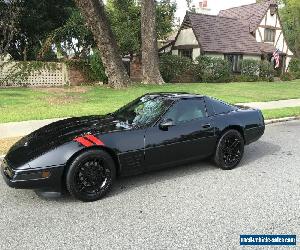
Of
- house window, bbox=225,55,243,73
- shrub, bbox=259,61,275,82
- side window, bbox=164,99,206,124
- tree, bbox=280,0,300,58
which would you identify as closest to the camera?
side window, bbox=164,99,206,124

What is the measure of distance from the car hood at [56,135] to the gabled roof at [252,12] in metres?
31.6

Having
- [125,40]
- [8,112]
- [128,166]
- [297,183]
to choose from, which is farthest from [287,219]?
[125,40]

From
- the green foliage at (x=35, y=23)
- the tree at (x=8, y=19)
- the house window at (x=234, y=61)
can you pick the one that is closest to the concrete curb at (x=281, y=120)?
the tree at (x=8, y=19)

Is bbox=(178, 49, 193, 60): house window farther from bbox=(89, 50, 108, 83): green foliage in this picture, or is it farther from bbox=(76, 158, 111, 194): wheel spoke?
bbox=(76, 158, 111, 194): wheel spoke

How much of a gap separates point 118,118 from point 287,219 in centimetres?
293

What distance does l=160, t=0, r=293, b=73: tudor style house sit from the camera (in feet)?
98.8

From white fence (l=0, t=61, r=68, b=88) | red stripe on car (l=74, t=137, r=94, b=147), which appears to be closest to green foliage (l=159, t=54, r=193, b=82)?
white fence (l=0, t=61, r=68, b=88)

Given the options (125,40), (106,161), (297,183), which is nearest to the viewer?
(106,161)

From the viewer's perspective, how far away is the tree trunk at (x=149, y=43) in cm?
1961

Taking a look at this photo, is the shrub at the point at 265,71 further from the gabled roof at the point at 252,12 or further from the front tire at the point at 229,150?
the front tire at the point at 229,150

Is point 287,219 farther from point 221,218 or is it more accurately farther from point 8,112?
point 8,112

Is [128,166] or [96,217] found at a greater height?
[128,166]

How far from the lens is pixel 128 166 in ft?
16.3

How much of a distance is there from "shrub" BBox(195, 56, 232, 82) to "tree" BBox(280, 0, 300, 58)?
24.2 meters
